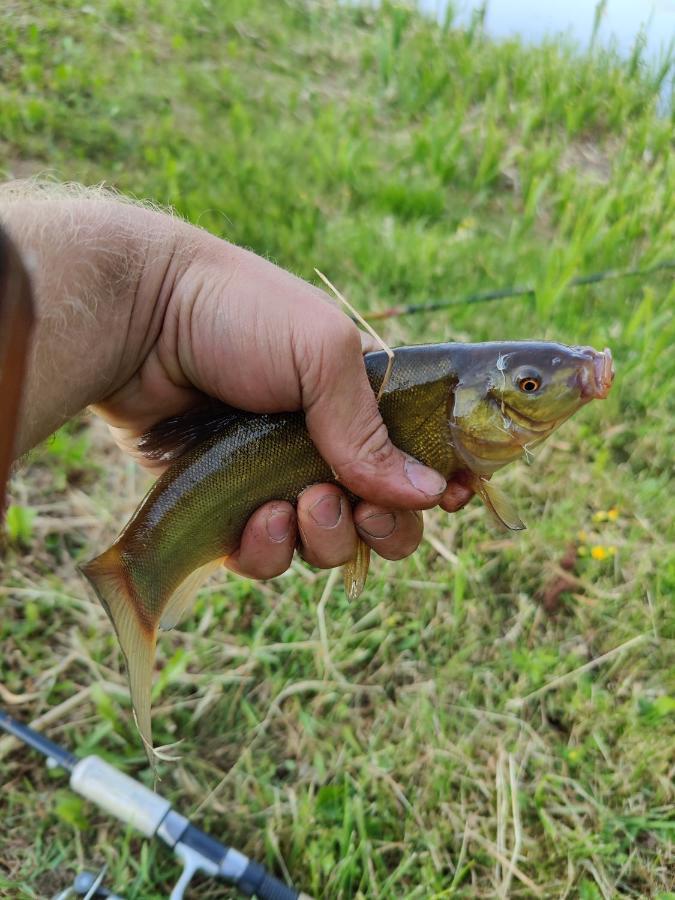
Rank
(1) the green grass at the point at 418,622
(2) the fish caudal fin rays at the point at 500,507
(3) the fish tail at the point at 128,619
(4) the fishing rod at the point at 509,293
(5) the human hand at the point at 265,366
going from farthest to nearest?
(4) the fishing rod at the point at 509,293
(1) the green grass at the point at 418,622
(2) the fish caudal fin rays at the point at 500,507
(5) the human hand at the point at 265,366
(3) the fish tail at the point at 128,619

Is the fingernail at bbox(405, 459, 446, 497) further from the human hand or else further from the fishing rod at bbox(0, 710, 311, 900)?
the fishing rod at bbox(0, 710, 311, 900)

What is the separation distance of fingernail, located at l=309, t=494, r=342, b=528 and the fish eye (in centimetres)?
50

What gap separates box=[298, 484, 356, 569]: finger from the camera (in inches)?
77.8

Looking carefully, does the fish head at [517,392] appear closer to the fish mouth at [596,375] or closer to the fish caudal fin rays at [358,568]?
the fish mouth at [596,375]

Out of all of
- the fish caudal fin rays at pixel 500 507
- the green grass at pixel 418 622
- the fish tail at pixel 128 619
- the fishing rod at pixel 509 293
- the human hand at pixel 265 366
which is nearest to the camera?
the fish tail at pixel 128 619

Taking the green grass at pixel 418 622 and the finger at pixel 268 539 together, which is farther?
the green grass at pixel 418 622

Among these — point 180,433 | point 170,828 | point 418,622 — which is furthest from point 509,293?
point 170,828

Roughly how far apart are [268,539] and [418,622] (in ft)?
2.53

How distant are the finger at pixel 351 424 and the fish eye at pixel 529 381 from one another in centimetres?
28

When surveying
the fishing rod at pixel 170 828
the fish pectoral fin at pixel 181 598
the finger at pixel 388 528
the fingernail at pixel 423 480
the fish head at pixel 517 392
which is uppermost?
the fish head at pixel 517 392

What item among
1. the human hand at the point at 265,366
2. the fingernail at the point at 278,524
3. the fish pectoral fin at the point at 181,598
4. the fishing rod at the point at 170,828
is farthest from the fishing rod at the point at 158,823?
the fingernail at the point at 278,524

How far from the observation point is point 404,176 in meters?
4.60

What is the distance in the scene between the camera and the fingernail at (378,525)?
6.79 ft

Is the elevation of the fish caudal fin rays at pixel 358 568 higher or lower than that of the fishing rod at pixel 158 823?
higher
